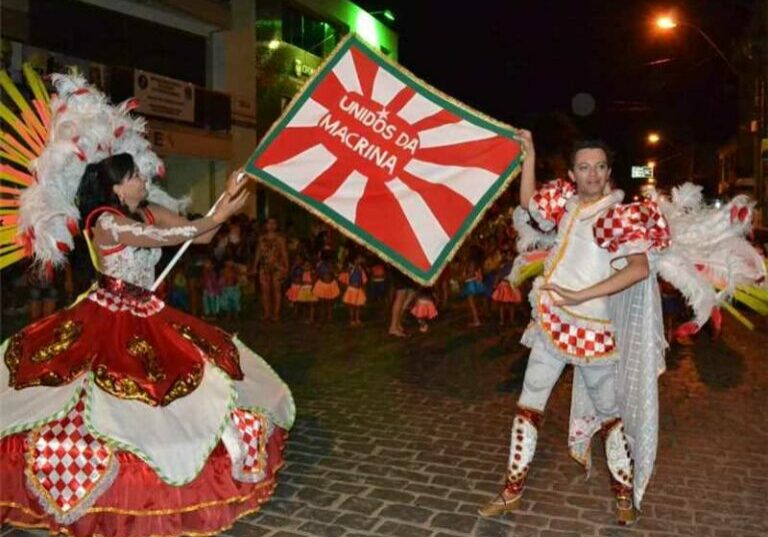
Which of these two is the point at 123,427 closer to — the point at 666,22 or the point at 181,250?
the point at 181,250

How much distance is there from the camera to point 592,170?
12.9ft

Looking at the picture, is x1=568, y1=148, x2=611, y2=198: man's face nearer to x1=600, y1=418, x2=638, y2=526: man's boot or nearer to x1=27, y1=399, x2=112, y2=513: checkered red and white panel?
x1=600, y1=418, x2=638, y2=526: man's boot

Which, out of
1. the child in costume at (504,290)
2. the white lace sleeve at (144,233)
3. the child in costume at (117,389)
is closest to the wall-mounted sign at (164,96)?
the child in costume at (504,290)

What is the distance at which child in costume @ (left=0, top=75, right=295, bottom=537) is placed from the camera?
3.54 meters

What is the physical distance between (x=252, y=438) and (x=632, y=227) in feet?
7.21

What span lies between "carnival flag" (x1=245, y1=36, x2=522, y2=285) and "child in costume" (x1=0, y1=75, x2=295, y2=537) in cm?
45

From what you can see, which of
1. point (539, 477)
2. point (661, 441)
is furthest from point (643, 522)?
point (661, 441)

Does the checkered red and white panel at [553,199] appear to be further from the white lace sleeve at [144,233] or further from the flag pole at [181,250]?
the white lace sleeve at [144,233]

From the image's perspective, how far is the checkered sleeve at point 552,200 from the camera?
4.20 metres

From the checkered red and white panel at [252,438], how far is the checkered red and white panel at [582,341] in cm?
162

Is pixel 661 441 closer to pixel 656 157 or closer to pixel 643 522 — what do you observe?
pixel 643 522

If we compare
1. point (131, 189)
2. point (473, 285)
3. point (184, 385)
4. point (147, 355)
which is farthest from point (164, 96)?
point (184, 385)

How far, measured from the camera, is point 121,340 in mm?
3801

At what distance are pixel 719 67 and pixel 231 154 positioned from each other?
1061 inches
